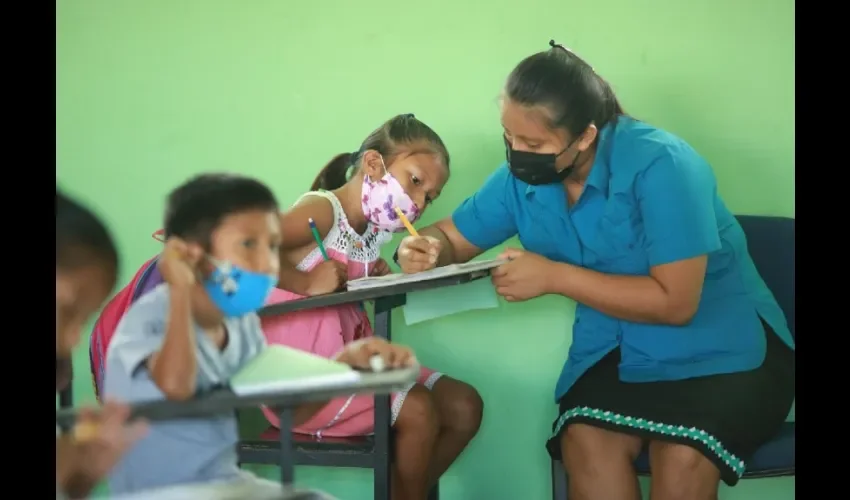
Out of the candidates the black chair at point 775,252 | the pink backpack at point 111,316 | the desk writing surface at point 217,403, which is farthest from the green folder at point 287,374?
the black chair at point 775,252

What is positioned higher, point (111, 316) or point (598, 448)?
point (111, 316)

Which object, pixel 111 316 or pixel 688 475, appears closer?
pixel 111 316

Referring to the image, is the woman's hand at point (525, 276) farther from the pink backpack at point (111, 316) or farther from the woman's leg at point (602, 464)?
the pink backpack at point (111, 316)

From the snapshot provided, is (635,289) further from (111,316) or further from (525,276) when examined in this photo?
(111,316)

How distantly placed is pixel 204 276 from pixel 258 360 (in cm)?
10

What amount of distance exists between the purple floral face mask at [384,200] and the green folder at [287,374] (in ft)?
1.36

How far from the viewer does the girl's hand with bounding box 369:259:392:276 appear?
4.32 feet

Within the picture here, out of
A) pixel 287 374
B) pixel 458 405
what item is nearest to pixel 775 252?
pixel 458 405

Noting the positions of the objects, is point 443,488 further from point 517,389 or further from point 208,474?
point 208,474

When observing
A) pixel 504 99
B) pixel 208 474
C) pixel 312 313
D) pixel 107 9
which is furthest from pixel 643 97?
pixel 208 474

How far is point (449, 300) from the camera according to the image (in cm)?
129

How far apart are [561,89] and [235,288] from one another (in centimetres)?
61

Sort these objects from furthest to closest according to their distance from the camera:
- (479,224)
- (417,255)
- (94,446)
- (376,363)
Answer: (479,224)
(417,255)
(376,363)
(94,446)

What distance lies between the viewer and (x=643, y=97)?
1443mm
